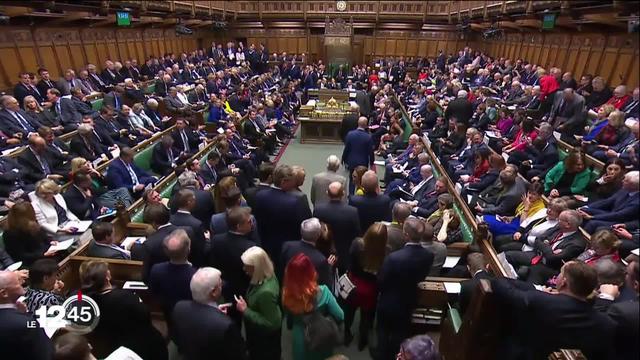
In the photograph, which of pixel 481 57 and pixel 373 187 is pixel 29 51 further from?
pixel 481 57

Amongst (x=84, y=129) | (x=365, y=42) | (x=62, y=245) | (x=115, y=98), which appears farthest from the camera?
(x=365, y=42)

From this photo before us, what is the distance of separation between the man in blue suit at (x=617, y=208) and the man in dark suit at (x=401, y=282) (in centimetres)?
121

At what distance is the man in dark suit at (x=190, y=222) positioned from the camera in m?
3.38

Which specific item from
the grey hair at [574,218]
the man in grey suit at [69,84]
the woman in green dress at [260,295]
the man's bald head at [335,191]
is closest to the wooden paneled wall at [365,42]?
the man in grey suit at [69,84]

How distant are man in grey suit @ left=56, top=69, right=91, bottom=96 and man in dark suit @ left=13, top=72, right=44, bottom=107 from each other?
60 cm

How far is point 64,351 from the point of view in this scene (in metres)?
1.87

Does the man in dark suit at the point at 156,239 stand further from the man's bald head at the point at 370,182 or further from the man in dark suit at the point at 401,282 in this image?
the man's bald head at the point at 370,182

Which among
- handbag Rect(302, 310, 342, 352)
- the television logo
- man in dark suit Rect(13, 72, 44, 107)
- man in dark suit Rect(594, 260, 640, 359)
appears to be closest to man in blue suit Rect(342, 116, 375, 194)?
handbag Rect(302, 310, 342, 352)

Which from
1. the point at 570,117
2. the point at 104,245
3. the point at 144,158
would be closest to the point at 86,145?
the point at 144,158

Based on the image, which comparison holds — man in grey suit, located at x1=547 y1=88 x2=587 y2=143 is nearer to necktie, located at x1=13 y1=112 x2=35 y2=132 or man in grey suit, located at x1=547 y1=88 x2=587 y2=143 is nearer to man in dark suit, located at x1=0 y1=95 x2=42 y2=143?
man in dark suit, located at x1=0 y1=95 x2=42 y2=143

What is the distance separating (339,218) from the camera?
367cm

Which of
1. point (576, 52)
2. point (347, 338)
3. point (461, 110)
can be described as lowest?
point (347, 338)

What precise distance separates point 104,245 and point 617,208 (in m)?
3.98

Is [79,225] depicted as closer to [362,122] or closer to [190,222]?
[190,222]
